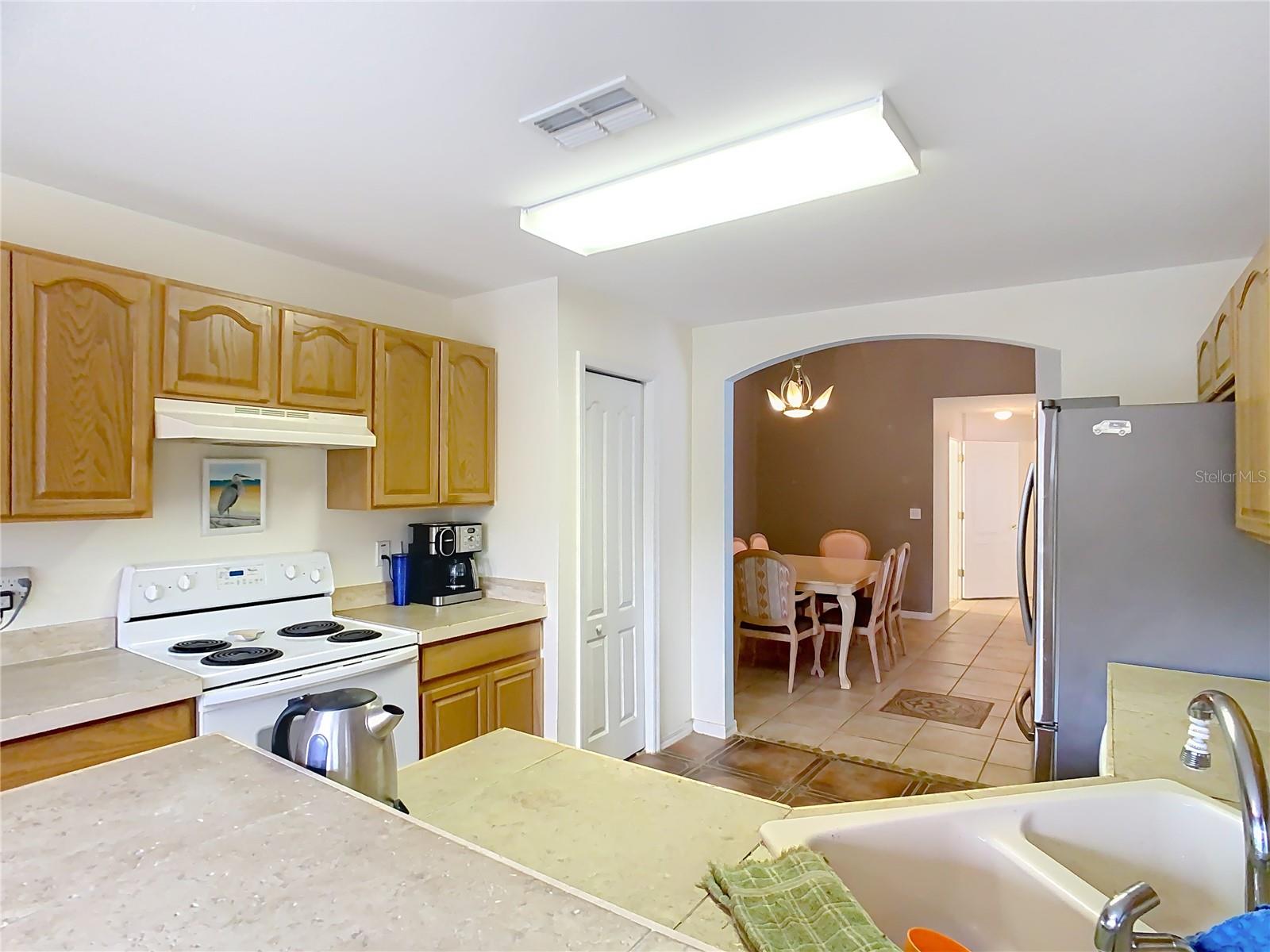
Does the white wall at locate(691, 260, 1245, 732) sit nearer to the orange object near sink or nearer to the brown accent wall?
the orange object near sink

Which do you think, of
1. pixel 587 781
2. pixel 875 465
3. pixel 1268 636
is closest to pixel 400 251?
pixel 587 781

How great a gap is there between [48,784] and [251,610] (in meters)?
1.83

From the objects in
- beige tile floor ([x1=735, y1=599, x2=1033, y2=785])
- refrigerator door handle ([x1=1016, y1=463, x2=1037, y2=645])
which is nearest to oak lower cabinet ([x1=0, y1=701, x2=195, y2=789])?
refrigerator door handle ([x1=1016, y1=463, x2=1037, y2=645])

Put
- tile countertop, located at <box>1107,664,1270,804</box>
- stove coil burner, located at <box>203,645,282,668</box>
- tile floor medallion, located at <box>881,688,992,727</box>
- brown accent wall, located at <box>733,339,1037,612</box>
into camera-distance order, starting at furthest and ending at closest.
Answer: brown accent wall, located at <box>733,339,1037,612</box> → tile floor medallion, located at <box>881,688,992,727</box> → stove coil burner, located at <box>203,645,282,668</box> → tile countertop, located at <box>1107,664,1270,804</box>

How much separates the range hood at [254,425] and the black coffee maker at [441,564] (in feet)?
2.07

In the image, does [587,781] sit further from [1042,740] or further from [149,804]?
[1042,740]

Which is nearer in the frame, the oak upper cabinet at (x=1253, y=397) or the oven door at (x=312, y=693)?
the oak upper cabinet at (x=1253, y=397)

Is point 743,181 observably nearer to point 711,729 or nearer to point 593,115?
point 593,115

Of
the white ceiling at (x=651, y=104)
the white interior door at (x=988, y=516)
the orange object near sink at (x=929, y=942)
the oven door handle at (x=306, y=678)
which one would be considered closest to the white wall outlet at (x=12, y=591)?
the oven door handle at (x=306, y=678)

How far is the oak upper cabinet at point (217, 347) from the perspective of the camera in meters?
2.31

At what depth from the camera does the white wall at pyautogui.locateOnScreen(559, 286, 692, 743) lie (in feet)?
10.6

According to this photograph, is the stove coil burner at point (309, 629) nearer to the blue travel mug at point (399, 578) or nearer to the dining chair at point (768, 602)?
the blue travel mug at point (399, 578)

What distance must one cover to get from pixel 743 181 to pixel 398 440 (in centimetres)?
172

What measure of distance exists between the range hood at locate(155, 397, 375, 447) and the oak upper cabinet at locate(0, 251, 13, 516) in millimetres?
373
